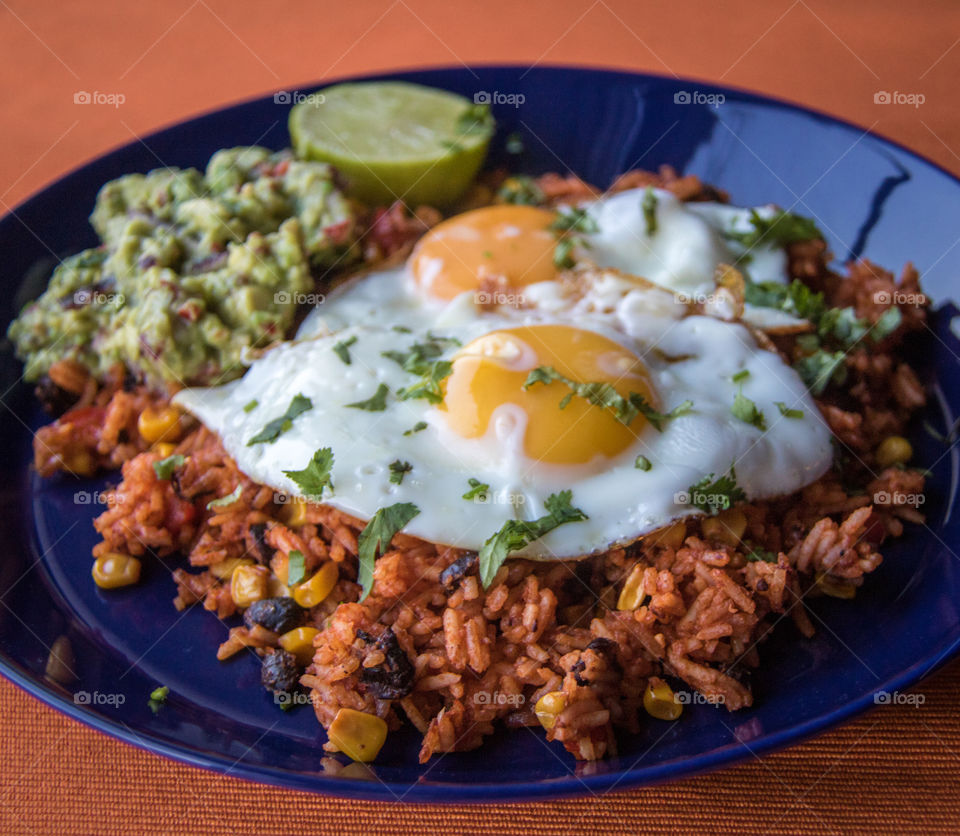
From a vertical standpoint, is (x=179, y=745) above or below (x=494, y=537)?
below

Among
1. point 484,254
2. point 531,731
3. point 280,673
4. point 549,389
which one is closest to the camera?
point 531,731

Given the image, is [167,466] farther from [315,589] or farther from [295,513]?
[315,589]

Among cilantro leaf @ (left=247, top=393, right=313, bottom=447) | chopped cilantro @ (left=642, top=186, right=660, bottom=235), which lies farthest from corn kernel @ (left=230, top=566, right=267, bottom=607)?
chopped cilantro @ (left=642, top=186, right=660, bottom=235)

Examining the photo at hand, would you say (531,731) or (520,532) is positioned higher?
(520,532)

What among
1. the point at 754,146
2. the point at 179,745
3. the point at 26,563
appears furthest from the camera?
the point at 754,146

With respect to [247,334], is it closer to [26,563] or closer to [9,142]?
[26,563]

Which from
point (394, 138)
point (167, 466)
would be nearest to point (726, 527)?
point (167, 466)

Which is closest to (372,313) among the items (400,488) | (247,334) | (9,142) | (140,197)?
(247,334)

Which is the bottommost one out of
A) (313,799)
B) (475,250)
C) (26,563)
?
(313,799)
